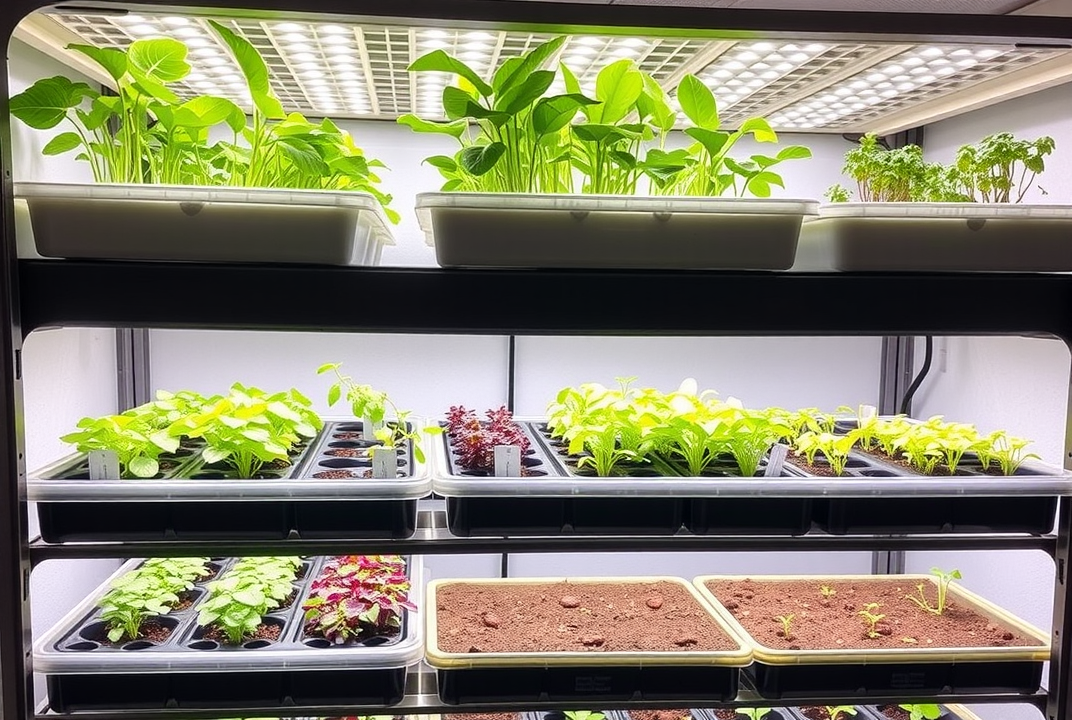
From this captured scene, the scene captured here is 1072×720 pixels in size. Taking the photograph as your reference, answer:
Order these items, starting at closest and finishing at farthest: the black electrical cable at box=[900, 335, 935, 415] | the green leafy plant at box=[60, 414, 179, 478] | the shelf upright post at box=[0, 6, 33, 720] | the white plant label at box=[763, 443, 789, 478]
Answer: the shelf upright post at box=[0, 6, 33, 720]
the green leafy plant at box=[60, 414, 179, 478]
the white plant label at box=[763, 443, 789, 478]
the black electrical cable at box=[900, 335, 935, 415]

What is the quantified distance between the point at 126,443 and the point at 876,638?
4.93 feet

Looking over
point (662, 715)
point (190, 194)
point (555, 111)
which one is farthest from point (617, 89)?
point (662, 715)

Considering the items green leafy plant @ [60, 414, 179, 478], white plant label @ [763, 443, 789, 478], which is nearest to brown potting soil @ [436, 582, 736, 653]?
white plant label @ [763, 443, 789, 478]

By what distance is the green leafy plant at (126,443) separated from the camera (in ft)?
4.23

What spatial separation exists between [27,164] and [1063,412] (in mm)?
2202

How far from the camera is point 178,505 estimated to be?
1242 millimetres

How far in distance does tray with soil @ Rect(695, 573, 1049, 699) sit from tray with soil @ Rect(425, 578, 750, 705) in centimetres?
9

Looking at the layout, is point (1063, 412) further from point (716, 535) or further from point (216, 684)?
point (216, 684)

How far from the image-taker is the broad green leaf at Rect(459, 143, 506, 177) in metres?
1.16

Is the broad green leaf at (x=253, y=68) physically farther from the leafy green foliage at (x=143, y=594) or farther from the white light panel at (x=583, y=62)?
the leafy green foliage at (x=143, y=594)

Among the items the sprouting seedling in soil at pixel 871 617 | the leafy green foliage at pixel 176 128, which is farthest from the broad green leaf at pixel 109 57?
the sprouting seedling in soil at pixel 871 617

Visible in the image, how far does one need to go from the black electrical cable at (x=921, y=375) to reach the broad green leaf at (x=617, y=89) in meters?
1.28

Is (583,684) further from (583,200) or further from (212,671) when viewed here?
(583,200)

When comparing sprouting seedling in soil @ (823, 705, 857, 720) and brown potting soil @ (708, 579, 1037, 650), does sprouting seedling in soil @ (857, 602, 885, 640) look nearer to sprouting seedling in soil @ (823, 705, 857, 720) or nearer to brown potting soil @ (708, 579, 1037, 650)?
brown potting soil @ (708, 579, 1037, 650)
